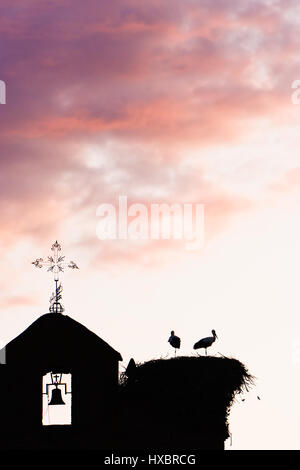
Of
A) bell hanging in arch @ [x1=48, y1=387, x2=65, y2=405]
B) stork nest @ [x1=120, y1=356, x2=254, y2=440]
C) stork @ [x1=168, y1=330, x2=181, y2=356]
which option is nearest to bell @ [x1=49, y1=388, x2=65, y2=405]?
bell hanging in arch @ [x1=48, y1=387, x2=65, y2=405]

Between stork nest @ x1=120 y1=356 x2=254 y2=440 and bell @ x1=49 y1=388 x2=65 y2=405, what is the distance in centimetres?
208

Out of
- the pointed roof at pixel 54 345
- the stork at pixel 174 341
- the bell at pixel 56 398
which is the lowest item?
the bell at pixel 56 398

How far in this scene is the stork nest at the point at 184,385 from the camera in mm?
42500

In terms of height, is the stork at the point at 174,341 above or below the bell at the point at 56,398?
above

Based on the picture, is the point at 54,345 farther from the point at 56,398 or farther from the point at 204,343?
the point at 204,343

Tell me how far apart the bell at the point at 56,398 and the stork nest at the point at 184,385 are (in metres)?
2.08

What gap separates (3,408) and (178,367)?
5281mm

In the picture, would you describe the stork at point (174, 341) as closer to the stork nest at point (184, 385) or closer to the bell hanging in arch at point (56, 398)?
the stork nest at point (184, 385)

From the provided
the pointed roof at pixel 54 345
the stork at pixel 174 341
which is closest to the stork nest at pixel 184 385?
the pointed roof at pixel 54 345

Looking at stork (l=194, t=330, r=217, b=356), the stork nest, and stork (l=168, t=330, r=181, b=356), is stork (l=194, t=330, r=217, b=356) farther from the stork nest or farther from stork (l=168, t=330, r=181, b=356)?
the stork nest
